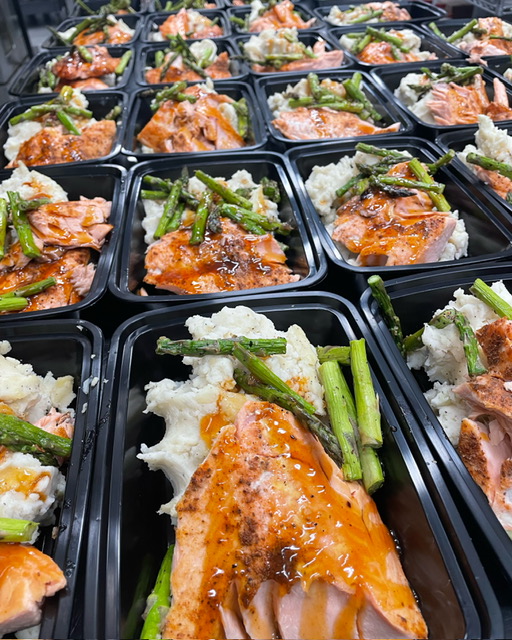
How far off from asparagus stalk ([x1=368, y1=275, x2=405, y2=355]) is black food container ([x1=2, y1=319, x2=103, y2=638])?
1.09 m

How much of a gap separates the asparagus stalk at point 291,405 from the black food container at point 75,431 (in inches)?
20.1

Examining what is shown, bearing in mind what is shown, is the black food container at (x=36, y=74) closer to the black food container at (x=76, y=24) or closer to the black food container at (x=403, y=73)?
the black food container at (x=76, y=24)

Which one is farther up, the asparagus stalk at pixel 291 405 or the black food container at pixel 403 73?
the black food container at pixel 403 73

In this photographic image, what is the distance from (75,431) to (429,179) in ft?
7.13

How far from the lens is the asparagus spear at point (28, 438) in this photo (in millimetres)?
1445

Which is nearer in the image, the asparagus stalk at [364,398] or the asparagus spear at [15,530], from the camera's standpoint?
the asparagus spear at [15,530]

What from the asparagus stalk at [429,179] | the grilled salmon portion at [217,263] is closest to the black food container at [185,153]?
the grilled salmon portion at [217,263]

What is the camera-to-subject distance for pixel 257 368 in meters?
1.49

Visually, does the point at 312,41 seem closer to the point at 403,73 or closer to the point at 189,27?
the point at 403,73

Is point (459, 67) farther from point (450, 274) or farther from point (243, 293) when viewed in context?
point (243, 293)

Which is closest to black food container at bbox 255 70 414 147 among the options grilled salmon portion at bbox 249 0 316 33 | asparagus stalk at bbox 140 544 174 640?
grilled salmon portion at bbox 249 0 316 33

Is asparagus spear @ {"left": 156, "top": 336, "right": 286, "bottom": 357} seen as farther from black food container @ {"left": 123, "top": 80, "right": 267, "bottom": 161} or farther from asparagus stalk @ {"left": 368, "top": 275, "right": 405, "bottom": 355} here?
black food container @ {"left": 123, "top": 80, "right": 267, "bottom": 161}

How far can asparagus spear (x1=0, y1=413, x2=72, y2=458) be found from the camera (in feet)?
4.74

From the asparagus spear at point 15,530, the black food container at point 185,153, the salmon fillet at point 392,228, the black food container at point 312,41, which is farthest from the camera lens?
the black food container at point 312,41
